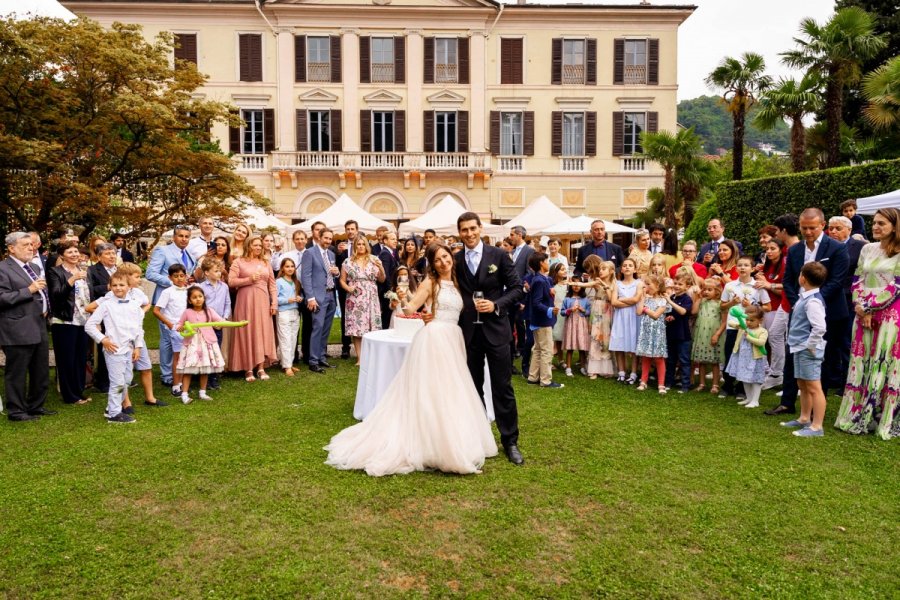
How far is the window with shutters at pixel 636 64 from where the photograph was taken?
27.9 m

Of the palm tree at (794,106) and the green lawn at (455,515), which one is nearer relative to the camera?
the green lawn at (455,515)

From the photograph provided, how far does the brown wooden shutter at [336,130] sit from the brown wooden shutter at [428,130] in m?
3.59

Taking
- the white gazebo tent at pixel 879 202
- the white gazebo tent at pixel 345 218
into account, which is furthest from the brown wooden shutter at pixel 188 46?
the white gazebo tent at pixel 879 202

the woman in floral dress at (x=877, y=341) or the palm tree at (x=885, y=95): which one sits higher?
the palm tree at (x=885, y=95)

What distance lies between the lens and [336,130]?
27.5 metres

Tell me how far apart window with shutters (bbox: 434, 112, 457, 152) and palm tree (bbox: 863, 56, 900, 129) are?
15665 mm

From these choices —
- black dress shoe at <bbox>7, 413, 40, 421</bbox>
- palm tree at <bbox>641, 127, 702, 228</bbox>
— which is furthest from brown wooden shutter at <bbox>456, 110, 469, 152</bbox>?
black dress shoe at <bbox>7, 413, 40, 421</bbox>

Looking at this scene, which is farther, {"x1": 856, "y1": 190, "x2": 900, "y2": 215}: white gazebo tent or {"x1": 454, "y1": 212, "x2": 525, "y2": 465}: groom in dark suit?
{"x1": 856, "y1": 190, "x2": 900, "y2": 215}: white gazebo tent

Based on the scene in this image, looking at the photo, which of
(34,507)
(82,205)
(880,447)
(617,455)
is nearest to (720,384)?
(880,447)

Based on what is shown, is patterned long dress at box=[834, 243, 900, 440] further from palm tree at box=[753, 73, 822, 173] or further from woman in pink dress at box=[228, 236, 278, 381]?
palm tree at box=[753, 73, 822, 173]

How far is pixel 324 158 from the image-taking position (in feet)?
89.9

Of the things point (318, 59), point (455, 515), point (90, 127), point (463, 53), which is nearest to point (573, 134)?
point (463, 53)

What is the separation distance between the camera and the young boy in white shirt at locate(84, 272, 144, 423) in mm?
6547

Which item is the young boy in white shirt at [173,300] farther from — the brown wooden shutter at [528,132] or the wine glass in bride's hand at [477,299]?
the brown wooden shutter at [528,132]
